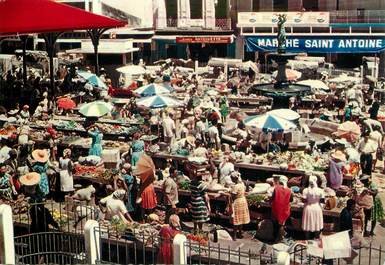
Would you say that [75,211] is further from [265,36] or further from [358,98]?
[265,36]

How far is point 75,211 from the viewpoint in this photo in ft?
41.5

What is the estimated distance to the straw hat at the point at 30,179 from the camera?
13.2m

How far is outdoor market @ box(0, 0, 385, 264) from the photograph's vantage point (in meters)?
12.4

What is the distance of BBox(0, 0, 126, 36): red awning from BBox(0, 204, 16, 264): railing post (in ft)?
34.2

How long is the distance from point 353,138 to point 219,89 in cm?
1246

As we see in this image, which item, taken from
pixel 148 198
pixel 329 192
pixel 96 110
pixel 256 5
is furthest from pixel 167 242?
pixel 256 5

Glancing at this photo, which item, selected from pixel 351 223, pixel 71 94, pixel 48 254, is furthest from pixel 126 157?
pixel 71 94

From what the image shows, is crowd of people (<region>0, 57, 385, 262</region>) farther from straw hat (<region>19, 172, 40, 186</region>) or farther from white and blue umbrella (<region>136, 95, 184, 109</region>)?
white and blue umbrella (<region>136, 95, 184, 109</region>)

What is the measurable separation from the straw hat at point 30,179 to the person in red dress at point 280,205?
486cm

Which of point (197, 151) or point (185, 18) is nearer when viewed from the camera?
point (197, 151)

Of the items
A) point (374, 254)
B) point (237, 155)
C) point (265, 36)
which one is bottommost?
point (374, 254)

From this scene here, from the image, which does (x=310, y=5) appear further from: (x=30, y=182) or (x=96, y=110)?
(x=30, y=182)

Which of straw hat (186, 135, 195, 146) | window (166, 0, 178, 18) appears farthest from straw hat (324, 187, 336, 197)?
window (166, 0, 178, 18)

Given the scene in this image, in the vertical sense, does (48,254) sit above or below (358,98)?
below
